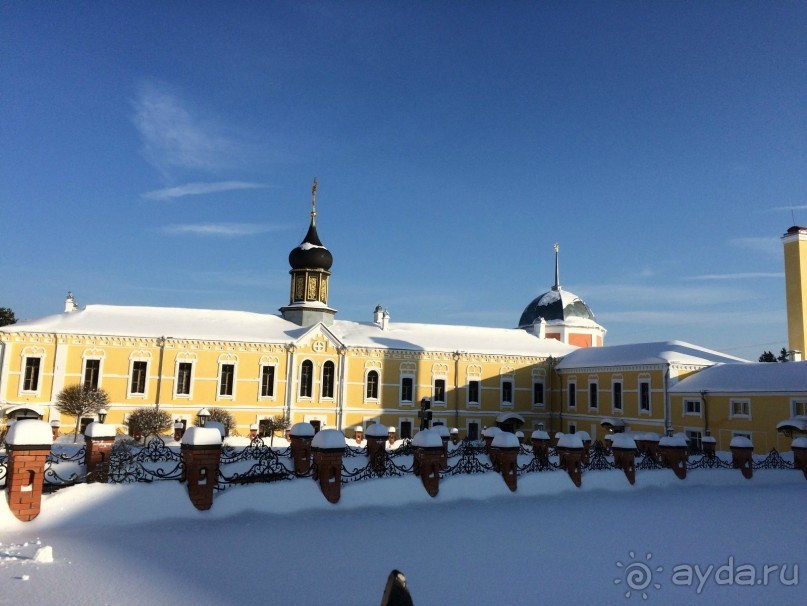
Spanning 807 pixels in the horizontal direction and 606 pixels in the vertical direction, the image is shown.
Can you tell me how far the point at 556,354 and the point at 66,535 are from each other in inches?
Result: 1243

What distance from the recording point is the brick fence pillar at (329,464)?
1027cm

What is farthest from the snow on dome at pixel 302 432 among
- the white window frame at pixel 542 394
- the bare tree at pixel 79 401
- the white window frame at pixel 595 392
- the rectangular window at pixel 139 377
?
the white window frame at pixel 542 394

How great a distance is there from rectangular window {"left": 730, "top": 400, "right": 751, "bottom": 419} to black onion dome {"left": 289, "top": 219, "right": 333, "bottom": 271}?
2174 cm

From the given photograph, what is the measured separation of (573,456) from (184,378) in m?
21.6

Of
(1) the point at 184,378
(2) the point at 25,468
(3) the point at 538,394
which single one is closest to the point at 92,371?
(1) the point at 184,378

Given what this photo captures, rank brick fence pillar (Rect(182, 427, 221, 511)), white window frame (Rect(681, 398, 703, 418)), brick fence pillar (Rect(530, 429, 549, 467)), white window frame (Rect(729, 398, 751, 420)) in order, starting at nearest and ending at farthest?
brick fence pillar (Rect(182, 427, 221, 511))
brick fence pillar (Rect(530, 429, 549, 467))
white window frame (Rect(729, 398, 751, 420))
white window frame (Rect(681, 398, 703, 418))

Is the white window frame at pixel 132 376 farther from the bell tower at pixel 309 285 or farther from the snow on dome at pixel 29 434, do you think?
the snow on dome at pixel 29 434

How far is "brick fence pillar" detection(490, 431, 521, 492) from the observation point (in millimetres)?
12312

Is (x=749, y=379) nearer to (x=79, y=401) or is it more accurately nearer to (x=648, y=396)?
(x=648, y=396)

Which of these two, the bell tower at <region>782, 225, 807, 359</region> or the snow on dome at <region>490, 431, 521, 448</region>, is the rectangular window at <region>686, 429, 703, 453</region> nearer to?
the bell tower at <region>782, 225, 807, 359</region>

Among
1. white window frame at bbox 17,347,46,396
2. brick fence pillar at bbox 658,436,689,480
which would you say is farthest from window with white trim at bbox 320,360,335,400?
brick fence pillar at bbox 658,436,689,480

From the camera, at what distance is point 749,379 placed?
1020 inches

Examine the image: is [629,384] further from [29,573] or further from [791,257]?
[29,573]

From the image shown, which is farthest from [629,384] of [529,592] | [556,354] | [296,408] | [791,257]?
[529,592]
